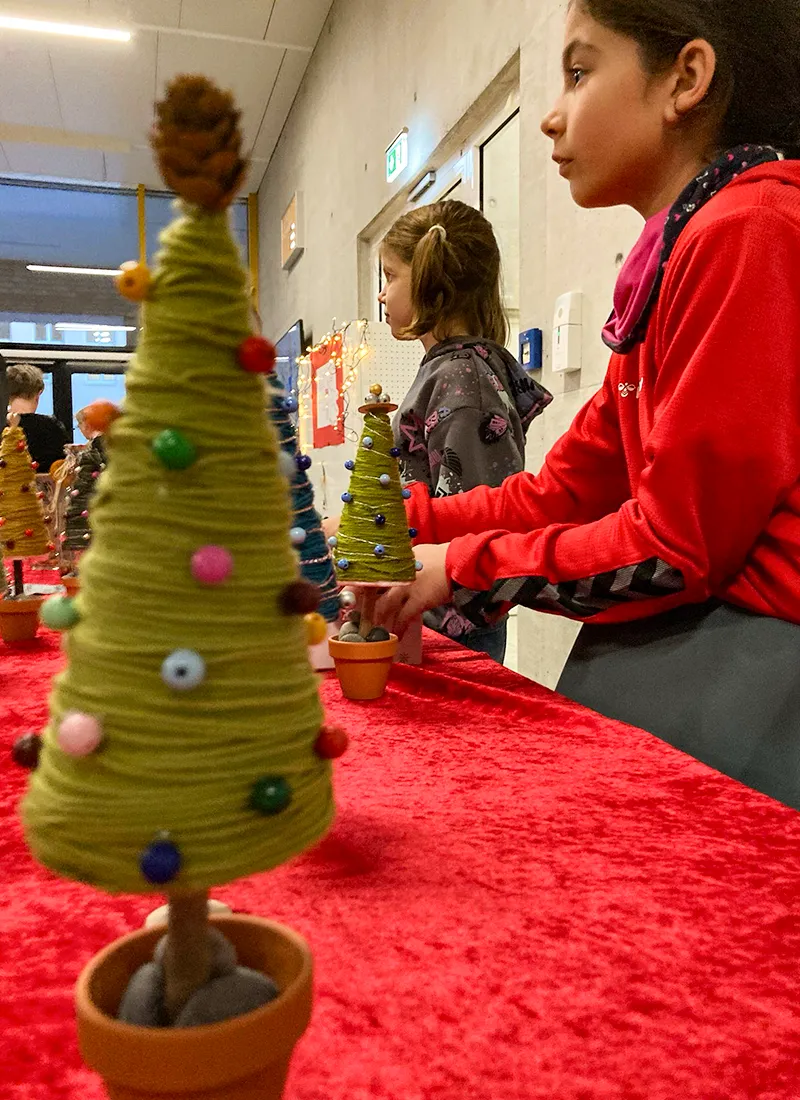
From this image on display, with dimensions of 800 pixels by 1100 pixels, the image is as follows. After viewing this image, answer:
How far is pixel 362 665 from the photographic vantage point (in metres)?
0.88

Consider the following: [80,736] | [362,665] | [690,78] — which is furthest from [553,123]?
[80,736]

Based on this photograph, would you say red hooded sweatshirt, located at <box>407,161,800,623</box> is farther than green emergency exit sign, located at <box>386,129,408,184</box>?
No

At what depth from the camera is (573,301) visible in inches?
81.6

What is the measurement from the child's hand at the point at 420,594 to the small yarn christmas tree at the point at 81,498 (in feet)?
1.94

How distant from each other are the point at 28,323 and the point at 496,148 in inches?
226

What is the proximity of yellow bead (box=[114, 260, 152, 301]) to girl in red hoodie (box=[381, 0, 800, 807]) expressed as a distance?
1.98 feet

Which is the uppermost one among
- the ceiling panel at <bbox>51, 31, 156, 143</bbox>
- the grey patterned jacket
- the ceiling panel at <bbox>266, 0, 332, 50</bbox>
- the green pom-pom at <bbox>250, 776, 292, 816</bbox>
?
the ceiling panel at <bbox>266, 0, 332, 50</bbox>

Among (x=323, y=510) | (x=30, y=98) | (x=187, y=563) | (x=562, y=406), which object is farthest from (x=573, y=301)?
(x=30, y=98)

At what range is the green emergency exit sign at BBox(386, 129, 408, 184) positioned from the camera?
339 centimetres

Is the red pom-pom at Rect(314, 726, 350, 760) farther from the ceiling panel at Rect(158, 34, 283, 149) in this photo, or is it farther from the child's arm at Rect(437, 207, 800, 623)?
the ceiling panel at Rect(158, 34, 283, 149)

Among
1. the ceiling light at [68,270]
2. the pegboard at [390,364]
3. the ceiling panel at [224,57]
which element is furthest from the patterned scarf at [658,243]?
the ceiling light at [68,270]

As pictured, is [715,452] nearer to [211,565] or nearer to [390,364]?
[211,565]

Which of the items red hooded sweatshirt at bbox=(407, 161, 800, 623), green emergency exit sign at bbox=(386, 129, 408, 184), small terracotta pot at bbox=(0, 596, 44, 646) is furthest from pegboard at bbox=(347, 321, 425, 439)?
red hooded sweatshirt at bbox=(407, 161, 800, 623)

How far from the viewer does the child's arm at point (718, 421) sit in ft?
2.54
